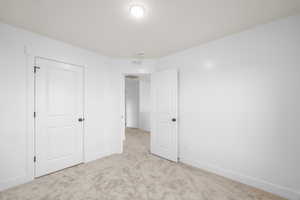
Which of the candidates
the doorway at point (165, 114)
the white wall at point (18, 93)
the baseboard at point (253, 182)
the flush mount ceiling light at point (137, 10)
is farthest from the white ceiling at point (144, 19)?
the baseboard at point (253, 182)

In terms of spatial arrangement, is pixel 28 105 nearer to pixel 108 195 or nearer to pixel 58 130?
pixel 58 130

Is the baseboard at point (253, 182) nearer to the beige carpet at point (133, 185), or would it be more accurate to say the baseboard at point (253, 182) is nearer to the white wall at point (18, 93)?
the beige carpet at point (133, 185)

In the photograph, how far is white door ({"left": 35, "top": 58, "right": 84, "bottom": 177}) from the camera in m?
2.39

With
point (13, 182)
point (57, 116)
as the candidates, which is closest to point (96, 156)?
point (57, 116)

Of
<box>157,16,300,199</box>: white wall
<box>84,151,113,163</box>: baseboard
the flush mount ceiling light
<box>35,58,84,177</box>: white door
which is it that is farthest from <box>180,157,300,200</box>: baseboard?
the flush mount ceiling light

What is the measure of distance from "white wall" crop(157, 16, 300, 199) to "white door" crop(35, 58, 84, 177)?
7.95 feet

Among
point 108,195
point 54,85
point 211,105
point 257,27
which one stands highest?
point 257,27

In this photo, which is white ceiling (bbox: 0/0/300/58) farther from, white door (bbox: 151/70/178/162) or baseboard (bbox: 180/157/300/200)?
baseboard (bbox: 180/157/300/200)

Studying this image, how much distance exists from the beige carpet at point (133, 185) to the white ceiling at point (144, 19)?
8.30ft

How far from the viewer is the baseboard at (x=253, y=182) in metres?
1.80

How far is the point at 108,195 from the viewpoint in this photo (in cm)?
192

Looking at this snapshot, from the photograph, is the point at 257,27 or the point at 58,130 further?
the point at 58,130

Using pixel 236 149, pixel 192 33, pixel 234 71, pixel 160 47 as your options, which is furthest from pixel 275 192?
pixel 160 47

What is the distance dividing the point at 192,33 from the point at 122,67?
1.97 m
